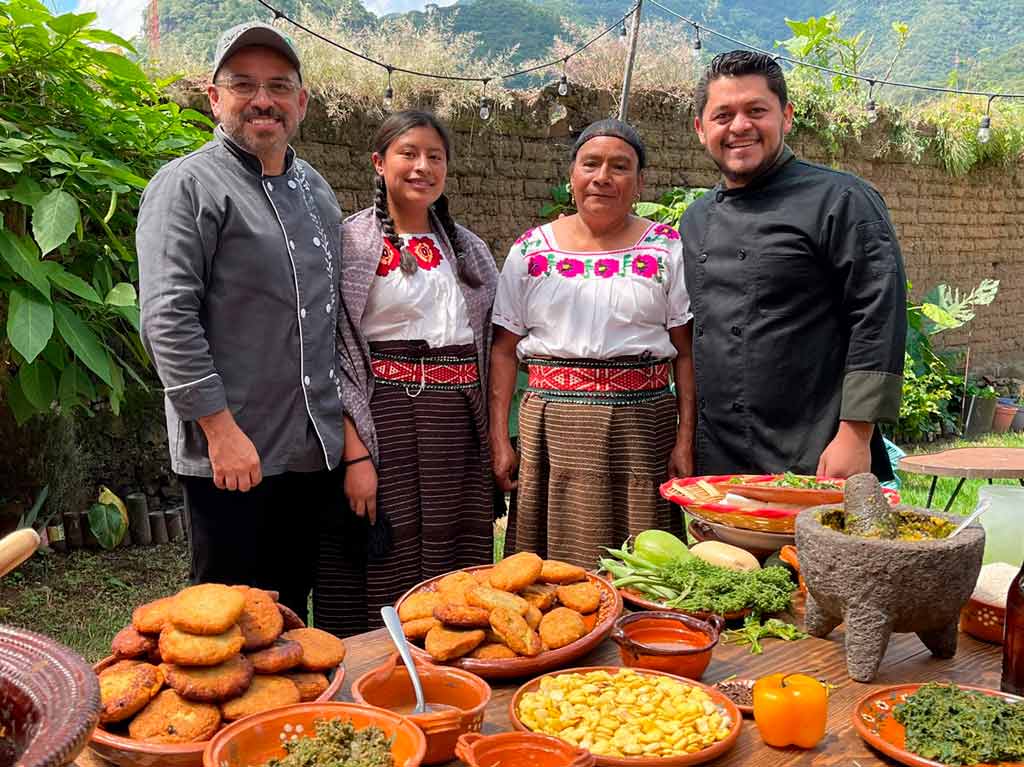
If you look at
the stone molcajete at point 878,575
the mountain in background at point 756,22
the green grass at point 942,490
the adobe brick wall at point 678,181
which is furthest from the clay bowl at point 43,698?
the mountain in background at point 756,22

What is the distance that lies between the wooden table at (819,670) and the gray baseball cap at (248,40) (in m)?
1.63

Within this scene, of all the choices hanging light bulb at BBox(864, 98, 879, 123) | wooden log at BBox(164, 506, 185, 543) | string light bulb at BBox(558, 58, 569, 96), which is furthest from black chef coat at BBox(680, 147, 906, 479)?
hanging light bulb at BBox(864, 98, 879, 123)

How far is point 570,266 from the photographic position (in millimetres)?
3135

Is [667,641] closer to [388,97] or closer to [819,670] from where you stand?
[819,670]

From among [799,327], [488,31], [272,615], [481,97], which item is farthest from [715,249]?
[488,31]

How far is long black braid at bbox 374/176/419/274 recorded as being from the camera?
296 centimetres

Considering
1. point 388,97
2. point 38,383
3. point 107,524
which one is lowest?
point 107,524

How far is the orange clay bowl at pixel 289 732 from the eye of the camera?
124 centimetres

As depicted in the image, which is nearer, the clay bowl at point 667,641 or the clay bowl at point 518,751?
the clay bowl at point 518,751

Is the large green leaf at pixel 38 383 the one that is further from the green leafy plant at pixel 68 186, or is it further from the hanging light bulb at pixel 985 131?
the hanging light bulb at pixel 985 131

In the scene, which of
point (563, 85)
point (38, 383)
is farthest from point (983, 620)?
point (563, 85)

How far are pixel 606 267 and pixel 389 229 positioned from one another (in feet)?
2.38

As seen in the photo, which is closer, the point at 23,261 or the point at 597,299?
the point at 597,299

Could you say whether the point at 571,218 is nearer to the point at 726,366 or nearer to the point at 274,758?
the point at 726,366
